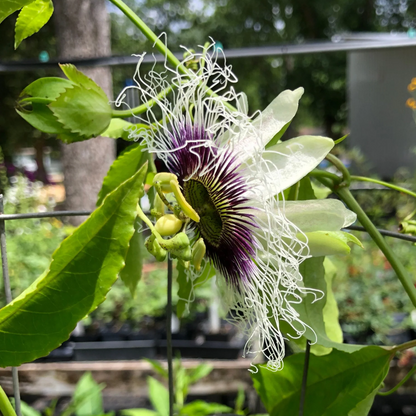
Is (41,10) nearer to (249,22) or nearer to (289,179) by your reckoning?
(289,179)

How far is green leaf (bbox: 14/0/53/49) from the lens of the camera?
361 mm

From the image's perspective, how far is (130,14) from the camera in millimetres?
374

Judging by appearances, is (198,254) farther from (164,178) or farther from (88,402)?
(88,402)

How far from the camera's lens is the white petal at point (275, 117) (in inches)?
12.3

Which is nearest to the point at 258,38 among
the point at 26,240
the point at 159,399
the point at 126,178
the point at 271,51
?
the point at 26,240

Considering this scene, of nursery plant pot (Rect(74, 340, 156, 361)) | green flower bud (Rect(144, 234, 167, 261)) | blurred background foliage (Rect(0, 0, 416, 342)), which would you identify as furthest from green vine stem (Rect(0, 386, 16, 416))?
blurred background foliage (Rect(0, 0, 416, 342))

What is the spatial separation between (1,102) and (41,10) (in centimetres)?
649

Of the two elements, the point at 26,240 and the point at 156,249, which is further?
the point at 26,240

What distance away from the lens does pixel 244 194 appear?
346mm

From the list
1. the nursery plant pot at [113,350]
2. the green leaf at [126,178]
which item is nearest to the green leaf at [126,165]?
the green leaf at [126,178]

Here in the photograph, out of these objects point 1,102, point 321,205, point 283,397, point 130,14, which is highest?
point 1,102

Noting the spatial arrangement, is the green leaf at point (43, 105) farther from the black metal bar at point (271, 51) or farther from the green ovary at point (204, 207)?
the black metal bar at point (271, 51)

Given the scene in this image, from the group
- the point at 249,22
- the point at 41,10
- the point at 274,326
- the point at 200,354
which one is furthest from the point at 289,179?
the point at 249,22

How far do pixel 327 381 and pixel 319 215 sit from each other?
175mm
